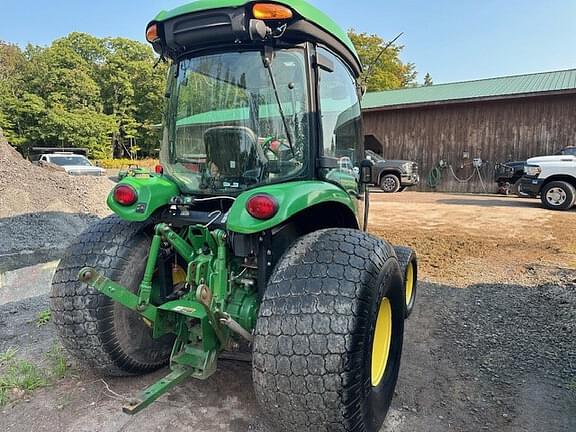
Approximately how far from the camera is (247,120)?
7.88 feet

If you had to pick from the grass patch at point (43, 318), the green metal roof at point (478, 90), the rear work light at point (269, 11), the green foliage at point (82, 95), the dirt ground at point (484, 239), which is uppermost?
the green foliage at point (82, 95)

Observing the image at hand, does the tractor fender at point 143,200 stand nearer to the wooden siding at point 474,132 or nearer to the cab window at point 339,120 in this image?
the cab window at point 339,120

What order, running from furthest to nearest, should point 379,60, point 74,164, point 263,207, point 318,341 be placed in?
point 379,60, point 74,164, point 263,207, point 318,341

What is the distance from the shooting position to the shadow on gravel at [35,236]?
585cm

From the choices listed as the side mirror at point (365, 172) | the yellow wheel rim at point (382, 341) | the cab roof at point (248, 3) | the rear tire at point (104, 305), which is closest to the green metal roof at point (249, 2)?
the cab roof at point (248, 3)

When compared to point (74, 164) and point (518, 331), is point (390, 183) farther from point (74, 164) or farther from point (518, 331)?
point (74, 164)

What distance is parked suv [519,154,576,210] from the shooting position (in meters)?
10.2

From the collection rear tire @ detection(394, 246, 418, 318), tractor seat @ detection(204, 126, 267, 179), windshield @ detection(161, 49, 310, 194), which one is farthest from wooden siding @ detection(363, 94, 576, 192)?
tractor seat @ detection(204, 126, 267, 179)

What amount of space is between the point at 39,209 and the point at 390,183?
11.7 metres

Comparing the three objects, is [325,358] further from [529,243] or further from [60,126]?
[60,126]

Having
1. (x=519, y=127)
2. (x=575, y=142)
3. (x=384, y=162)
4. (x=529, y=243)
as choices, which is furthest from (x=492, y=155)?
(x=529, y=243)

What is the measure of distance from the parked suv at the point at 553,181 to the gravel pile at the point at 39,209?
10.6m

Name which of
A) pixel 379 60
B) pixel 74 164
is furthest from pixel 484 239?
pixel 379 60

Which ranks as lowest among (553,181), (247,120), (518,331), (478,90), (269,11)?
(518,331)
